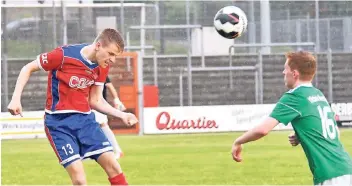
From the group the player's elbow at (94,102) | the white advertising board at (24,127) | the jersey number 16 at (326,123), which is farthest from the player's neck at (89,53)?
the white advertising board at (24,127)

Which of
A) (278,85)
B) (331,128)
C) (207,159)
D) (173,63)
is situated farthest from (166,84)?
(331,128)

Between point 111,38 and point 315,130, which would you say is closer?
point 315,130

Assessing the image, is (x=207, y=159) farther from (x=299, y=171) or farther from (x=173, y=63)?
(x=173, y=63)

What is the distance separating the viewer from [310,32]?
91.5 ft

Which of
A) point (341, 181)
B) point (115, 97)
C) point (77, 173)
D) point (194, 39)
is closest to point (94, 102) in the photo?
point (77, 173)

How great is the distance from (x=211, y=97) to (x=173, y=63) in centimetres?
143

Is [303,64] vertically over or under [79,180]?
over

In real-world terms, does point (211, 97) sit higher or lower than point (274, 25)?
lower

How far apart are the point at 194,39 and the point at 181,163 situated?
10.9 m

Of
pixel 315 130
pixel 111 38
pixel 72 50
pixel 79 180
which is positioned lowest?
pixel 79 180

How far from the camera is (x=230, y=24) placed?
13961 mm

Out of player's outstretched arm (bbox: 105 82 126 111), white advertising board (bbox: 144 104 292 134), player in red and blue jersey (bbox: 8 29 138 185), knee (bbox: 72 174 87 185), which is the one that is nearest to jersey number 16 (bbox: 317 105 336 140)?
player in red and blue jersey (bbox: 8 29 138 185)

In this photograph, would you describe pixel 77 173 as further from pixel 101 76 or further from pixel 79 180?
pixel 101 76

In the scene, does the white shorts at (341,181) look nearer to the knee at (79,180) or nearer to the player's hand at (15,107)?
the knee at (79,180)
